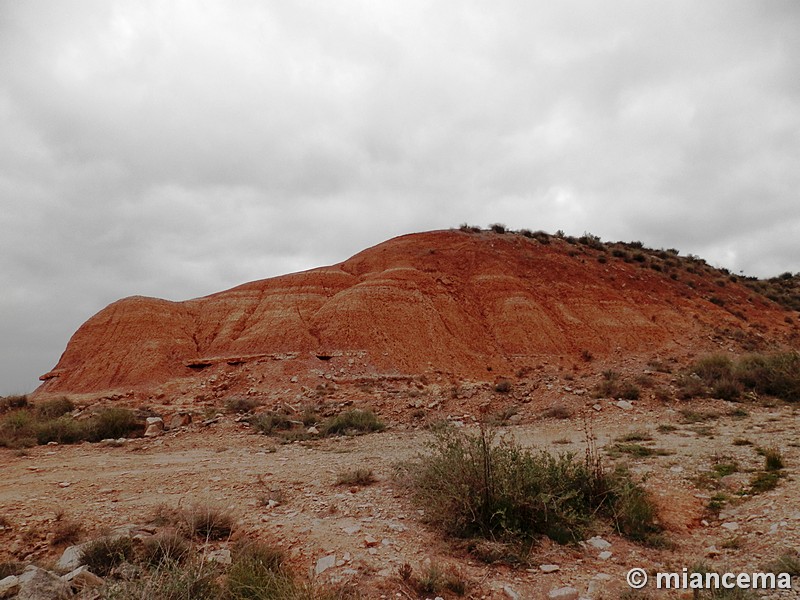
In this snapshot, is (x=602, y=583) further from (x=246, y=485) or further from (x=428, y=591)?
(x=246, y=485)

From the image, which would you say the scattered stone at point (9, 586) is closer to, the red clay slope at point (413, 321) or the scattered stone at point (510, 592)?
the scattered stone at point (510, 592)

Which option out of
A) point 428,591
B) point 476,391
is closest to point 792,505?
point 428,591

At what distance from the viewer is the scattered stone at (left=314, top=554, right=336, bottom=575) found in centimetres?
419

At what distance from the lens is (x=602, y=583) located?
→ 4.07 meters

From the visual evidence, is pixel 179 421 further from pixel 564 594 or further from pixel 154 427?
pixel 564 594

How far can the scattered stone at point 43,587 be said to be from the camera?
3.62 meters

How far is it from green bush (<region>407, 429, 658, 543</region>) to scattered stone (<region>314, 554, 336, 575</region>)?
1.26 meters

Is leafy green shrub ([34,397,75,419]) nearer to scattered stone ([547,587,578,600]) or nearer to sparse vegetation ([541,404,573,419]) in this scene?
sparse vegetation ([541,404,573,419])

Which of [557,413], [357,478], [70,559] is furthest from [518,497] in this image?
A: [557,413]

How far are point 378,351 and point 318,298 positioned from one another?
5.23 m

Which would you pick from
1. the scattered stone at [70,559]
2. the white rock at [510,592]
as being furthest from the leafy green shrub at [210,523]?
the white rock at [510,592]

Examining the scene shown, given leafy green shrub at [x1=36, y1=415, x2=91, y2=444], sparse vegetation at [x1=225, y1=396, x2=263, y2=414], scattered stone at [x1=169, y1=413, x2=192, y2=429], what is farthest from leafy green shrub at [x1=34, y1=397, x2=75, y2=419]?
sparse vegetation at [x1=225, y1=396, x2=263, y2=414]

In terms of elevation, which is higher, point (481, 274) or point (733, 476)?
point (481, 274)

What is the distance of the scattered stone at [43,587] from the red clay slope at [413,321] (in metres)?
13.4
